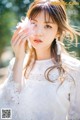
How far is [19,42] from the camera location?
1181 mm

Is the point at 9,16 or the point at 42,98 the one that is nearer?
the point at 42,98

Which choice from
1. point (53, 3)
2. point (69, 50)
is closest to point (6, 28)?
point (69, 50)

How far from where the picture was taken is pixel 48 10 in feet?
4.10

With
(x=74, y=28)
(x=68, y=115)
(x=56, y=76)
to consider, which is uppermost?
(x=74, y=28)

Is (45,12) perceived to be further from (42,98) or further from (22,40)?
(42,98)

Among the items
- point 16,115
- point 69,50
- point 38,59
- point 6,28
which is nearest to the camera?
point 16,115

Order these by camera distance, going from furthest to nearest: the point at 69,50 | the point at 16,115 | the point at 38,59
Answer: the point at 69,50
the point at 38,59
the point at 16,115

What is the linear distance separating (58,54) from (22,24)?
0.56ft

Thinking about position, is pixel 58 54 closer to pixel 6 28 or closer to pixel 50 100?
pixel 50 100

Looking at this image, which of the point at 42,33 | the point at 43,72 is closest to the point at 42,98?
the point at 43,72

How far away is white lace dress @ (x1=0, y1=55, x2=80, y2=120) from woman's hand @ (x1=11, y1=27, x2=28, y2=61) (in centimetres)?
7

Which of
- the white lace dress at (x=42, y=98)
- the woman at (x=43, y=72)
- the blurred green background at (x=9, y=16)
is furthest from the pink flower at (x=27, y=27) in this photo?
the blurred green background at (x=9, y=16)

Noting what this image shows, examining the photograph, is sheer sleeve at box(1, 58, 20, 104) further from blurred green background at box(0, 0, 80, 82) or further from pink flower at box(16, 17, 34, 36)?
blurred green background at box(0, 0, 80, 82)

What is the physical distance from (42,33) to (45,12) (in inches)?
2.9
